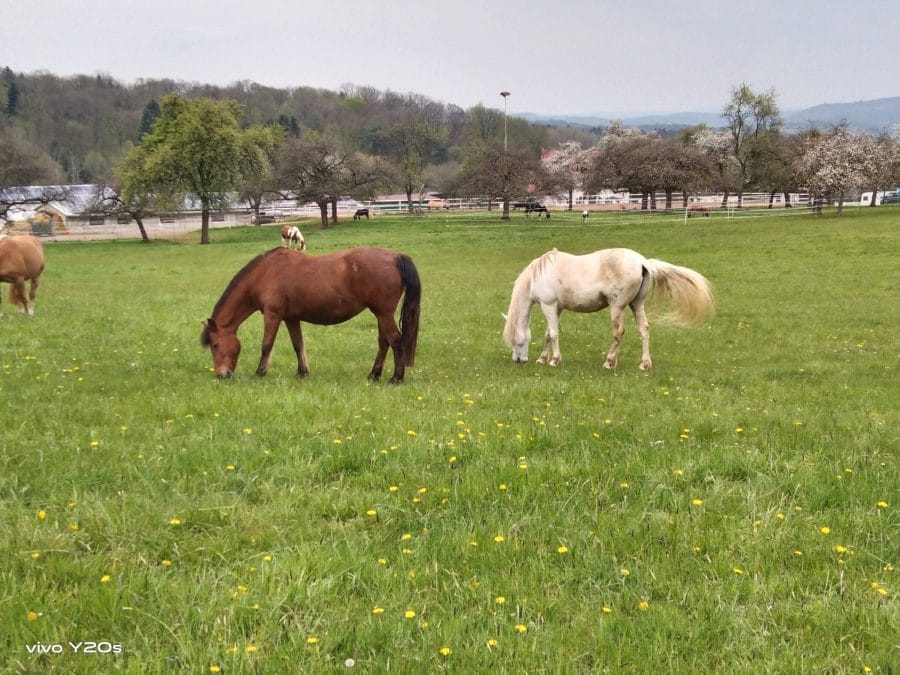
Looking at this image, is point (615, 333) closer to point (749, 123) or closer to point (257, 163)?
point (257, 163)

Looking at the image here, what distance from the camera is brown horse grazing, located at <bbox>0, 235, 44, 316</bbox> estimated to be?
1398 cm

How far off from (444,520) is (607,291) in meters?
7.35

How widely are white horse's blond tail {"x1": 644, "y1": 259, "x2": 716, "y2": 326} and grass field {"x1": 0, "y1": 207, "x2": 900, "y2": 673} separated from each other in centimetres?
109

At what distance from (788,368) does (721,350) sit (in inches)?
76.8

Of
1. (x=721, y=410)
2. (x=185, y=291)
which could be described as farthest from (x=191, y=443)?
(x=185, y=291)

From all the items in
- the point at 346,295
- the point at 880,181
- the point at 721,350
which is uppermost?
the point at 880,181

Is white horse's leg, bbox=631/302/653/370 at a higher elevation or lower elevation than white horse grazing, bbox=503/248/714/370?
lower

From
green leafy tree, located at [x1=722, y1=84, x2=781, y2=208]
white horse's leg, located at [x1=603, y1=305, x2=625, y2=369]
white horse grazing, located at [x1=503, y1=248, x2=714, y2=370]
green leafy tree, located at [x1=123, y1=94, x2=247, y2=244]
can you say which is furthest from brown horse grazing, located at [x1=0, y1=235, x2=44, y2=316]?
green leafy tree, located at [x1=722, y1=84, x2=781, y2=208]

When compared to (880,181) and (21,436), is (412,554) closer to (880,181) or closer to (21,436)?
(21,436)

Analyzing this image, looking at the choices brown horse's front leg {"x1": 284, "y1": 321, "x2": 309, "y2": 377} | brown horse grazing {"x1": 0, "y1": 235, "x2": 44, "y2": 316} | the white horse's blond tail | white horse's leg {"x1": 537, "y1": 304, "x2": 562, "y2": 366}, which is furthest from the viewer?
brown horse grazing {"x1": 0, "y1": 235, "x2": 44, "y2": 316}

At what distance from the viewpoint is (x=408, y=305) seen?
8.52m

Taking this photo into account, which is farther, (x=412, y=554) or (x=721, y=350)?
(x=721, y=350)

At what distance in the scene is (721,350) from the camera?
12.2 metres

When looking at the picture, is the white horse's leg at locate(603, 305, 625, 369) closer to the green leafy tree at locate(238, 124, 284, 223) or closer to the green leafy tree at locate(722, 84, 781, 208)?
the green leafy tree at locate(238, 124, 284, 223)
